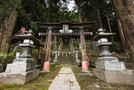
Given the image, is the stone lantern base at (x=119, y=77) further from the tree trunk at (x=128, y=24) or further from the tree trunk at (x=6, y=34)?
the tree trunk at (x=6, y=34)

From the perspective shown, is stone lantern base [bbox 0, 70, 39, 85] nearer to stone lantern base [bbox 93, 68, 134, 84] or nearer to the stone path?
the stone path

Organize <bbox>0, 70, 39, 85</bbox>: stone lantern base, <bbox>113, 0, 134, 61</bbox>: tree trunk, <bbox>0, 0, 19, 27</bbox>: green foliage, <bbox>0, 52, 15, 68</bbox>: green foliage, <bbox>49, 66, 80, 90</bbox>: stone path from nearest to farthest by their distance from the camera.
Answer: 1. <bbox>49, 66, 80, 90</bbox>: stone path
2. <bbox>0, 70, 39, 85</bbox>: stone lantern base
3. <bbox>113, 0, 134, 61</bbox>: tree trunk
4. <bbox>0, 52, 15, 68</bbox>: green foliage
5. <bbox>0, 0, 19, 27</bbox>: green foliage

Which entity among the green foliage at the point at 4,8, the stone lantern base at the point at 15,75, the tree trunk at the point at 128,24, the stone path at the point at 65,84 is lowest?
the stone path at the point at 65,84

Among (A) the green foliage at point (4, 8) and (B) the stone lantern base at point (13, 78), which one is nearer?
(B) the stone lantern base at point (13, 78)

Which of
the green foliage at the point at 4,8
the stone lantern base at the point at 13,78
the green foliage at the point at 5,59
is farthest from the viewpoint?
the green foliage at the point at 4,8

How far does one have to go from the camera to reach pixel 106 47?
319 cm

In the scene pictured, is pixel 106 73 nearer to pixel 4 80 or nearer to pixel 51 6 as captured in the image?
pixel 4 80

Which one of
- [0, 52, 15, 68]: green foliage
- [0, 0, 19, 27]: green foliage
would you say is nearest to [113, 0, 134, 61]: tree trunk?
[0, 52, 15, 68]: green foliage

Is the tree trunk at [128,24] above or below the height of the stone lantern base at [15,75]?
above

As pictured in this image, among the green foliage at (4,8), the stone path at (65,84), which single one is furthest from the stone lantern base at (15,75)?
the green foliage at (4,8)

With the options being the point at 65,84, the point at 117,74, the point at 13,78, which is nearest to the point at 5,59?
the point at 13,78

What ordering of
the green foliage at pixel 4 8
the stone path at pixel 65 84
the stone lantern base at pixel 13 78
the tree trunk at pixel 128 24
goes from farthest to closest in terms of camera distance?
the green foliage at pixel 4 8, the tree trunk at pixel 128 24, the stone lantern base at pixel 13 78, the stone path at pixel 65 84

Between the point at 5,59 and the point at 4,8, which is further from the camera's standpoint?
the point at 4,8

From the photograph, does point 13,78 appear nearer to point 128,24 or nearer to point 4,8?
point 128,24
